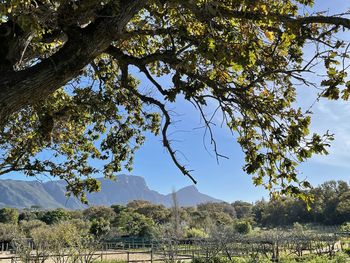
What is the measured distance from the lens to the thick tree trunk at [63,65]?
361 centimetres

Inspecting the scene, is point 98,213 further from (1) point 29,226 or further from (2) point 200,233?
(2) point 200,233

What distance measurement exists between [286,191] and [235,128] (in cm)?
120

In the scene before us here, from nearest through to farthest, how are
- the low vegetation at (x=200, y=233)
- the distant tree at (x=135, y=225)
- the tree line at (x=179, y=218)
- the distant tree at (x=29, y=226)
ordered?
1. the low vegetation at (x=200, y=233)
2. the distant tree at (x=29, y=226)
3. the distant tree at (x=135, y=225)
4. the tree line at (x=179, y=218)

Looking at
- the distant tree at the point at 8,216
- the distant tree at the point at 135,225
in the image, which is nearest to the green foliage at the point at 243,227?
the distant tree at the point at 135,225

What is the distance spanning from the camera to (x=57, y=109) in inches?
284

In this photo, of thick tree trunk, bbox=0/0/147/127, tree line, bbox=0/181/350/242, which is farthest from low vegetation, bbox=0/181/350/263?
thick tree trunk, bbox=0/0/147/127

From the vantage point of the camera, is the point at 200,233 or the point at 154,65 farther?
the point at 200,233

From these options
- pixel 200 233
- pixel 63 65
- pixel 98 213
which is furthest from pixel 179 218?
pixel 63 65

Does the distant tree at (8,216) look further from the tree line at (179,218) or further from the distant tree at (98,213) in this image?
the distant tree at (98,213)

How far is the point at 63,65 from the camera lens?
3.77 metres

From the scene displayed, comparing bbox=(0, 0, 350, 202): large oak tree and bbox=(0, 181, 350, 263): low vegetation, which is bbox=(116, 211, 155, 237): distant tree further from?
bbox=(0, 0, 350, 202): large oak tree

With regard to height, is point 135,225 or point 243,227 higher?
point 135,225

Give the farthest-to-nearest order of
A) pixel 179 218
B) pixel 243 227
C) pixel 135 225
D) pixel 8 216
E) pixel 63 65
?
1. pixel 179 218
2. pixel 8 216
3. pixel 243 227
4. pixel 135 225
5. pixel 63 65

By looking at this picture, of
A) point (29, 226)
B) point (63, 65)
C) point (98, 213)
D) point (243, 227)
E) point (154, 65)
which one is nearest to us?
point (63, 65)
